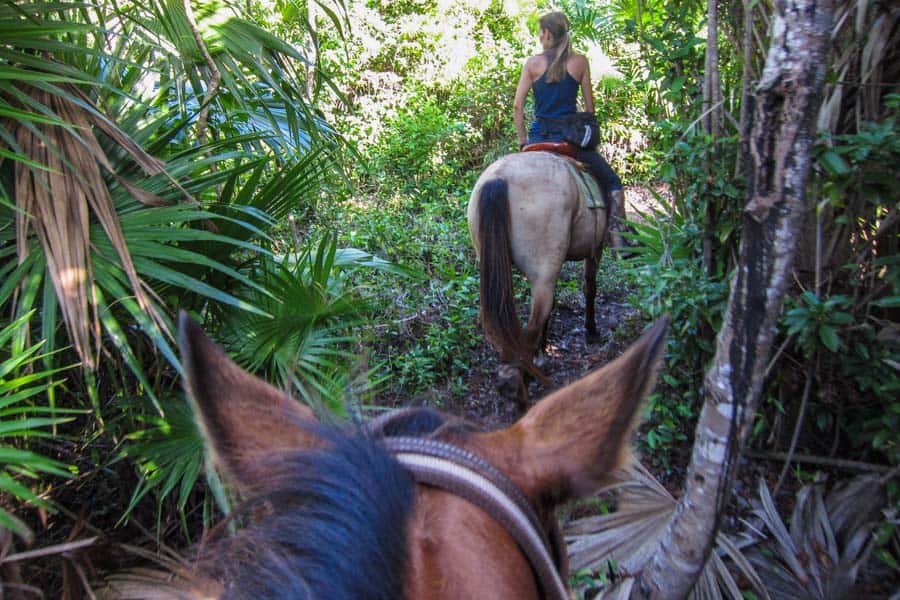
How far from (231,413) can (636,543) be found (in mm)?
1860

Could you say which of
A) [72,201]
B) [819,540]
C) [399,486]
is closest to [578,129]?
[819,540]

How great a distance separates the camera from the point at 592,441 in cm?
127

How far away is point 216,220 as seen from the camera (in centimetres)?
293

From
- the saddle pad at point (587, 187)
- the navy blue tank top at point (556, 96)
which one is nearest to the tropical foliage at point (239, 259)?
the saddle pad at point (587, 187)

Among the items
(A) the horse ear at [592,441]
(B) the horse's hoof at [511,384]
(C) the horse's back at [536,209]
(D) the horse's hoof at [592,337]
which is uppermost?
(A) the horse ear at [592,441]

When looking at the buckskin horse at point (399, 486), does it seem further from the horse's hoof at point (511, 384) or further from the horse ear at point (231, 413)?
the horse's hoof at point (511, 384)

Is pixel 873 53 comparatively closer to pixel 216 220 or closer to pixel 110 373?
pixel 216 220

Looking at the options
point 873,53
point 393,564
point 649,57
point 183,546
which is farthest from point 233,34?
point 393,564

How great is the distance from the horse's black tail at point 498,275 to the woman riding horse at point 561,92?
1.47m

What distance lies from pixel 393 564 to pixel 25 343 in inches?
78.2

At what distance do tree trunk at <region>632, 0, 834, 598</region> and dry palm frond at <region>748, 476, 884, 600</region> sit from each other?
73cm

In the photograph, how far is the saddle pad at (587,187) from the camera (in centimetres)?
597

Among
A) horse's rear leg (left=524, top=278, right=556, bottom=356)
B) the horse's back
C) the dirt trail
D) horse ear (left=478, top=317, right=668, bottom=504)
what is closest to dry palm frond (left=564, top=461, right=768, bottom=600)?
horse ear (left=478, top=317, right=668, bottom=504)

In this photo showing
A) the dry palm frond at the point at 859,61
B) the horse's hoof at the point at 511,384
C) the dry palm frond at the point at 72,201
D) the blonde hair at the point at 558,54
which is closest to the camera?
the dry palm frond at the point at 72,201
